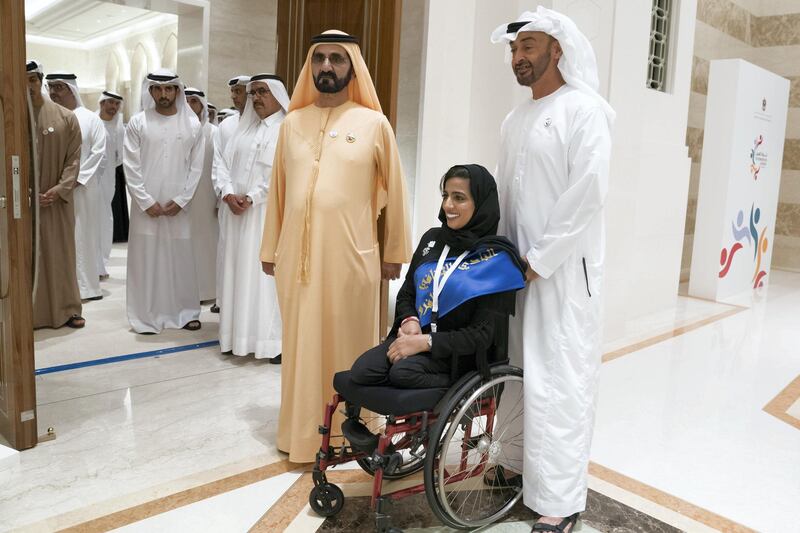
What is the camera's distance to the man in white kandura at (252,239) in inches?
170

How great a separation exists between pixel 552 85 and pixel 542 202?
1.42 ft

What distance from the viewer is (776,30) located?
1014cm

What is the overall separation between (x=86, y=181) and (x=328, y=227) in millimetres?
3603

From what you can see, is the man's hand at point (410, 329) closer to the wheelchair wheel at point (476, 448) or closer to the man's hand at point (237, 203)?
the wheelchair wheel at point (476, 448)

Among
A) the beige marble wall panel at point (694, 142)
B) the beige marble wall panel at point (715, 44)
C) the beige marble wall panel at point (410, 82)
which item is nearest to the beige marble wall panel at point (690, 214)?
the beige marble wall panel at point (694, 142)

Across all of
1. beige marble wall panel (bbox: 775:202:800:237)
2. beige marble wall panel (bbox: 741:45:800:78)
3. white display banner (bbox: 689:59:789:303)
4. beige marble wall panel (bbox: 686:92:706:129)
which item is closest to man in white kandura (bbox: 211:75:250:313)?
white display banner (bbox: 689:59:789:303)

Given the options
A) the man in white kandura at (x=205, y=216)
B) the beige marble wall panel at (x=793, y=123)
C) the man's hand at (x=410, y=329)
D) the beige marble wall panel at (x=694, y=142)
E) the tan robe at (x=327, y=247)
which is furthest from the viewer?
the beige marble wall panel at (x=793, y=123)

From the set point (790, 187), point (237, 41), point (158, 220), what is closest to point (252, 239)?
point (158, 220)

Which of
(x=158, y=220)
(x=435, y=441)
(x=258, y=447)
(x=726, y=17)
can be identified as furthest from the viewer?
(x=726, y=17)

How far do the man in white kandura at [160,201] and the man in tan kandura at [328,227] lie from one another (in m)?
2.41

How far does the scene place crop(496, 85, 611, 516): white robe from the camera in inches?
92.5

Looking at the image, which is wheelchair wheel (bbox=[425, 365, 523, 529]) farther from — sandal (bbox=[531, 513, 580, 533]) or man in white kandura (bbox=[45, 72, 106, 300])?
man in white kandura (bbox=[45, 72, 106, 300])

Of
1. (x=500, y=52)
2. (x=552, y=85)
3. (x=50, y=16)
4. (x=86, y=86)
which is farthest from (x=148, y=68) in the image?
(x=552, y=85)

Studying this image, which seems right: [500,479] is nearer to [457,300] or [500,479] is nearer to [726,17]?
[457,300]
